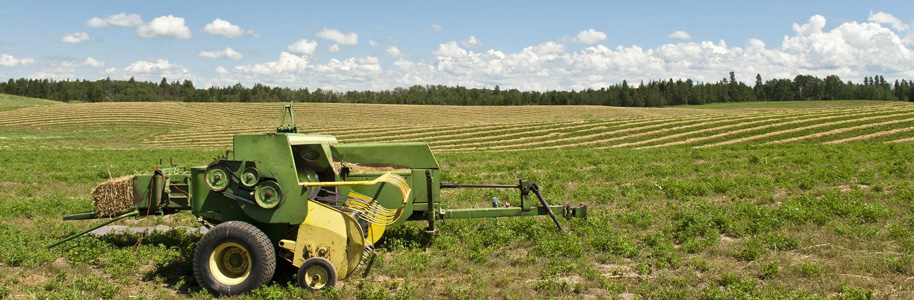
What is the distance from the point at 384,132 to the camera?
144 ft

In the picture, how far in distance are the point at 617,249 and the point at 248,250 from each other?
187 inches

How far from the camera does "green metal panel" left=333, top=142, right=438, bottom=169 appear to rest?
334 inches

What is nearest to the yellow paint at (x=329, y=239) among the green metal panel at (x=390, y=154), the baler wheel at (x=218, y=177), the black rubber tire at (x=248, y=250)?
the black rubber tire at (x=248, y=250)

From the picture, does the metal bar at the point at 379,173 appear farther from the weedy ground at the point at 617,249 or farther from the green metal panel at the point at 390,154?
the weedy ground at the point at 617,249

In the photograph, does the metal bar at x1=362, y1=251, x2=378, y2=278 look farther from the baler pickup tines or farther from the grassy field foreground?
the baler pickup tines

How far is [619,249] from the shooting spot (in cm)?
818

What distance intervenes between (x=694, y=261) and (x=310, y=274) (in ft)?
15.3

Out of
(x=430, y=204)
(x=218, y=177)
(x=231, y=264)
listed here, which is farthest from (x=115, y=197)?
(x=430, y=204)

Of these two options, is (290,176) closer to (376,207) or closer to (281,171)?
(281,171)

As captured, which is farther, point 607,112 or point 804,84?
point 804,84

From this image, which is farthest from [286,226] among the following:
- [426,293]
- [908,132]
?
[908,132]

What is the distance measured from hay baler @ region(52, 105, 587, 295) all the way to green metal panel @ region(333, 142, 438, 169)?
0.76 feet

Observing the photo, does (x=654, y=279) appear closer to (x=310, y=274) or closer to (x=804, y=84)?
(x=310, y=274)

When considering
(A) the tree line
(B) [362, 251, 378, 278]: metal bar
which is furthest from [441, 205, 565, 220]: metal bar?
(A) the tree line
